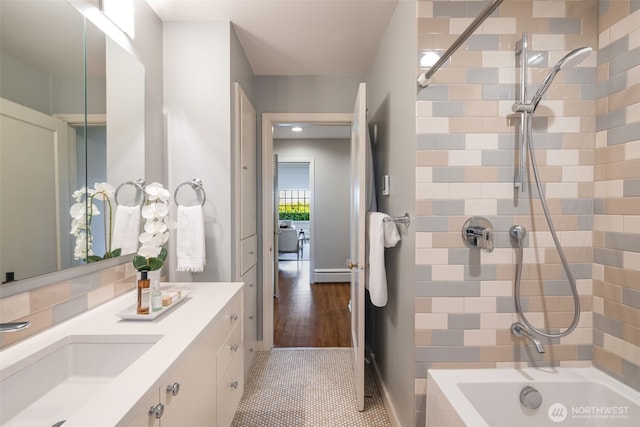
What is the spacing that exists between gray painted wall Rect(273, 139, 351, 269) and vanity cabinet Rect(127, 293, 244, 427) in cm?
357

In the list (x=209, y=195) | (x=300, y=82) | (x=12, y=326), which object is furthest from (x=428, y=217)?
(x=300, y=82)

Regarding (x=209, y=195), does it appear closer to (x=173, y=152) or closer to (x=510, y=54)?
(x=173, y=152)

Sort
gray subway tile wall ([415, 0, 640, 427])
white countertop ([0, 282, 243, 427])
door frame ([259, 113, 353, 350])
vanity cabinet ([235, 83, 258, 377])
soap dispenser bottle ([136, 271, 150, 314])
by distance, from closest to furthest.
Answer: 1. white countertop ([0, 282, 243, 427])
2. soap dispenser bottle ([136, 271, 150, 314])
3. gray subway tile wall ([415, 0, 640, 427])
4. vanity cabinet ([235, 83, 258, 377])
5. door frame ([259, 113, 353, 350])

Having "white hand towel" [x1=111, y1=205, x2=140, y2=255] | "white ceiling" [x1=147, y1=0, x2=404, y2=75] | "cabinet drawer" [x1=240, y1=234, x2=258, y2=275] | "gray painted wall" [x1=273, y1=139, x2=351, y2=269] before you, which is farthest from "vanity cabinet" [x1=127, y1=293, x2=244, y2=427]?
"gray painted wall" [x1=273, y1=139, x2=351, y2=269]

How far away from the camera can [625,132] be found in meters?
1.23

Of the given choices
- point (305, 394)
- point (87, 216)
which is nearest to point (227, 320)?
point (87, 216)

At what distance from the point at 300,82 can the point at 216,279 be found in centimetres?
181

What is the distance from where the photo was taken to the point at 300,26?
1.89 metres

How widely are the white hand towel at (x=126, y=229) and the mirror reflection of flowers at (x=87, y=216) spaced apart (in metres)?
0.04

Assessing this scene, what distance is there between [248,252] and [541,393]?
6.03 ft

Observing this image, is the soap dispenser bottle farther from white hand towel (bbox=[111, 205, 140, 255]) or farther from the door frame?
the door frame

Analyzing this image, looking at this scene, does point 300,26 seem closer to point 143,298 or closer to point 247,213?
point 247,213

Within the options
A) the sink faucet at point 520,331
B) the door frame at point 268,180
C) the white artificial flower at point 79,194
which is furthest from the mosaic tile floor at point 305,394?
the white artificial flower at point 79,194

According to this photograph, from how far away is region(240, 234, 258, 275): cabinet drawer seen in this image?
6.63 feet
